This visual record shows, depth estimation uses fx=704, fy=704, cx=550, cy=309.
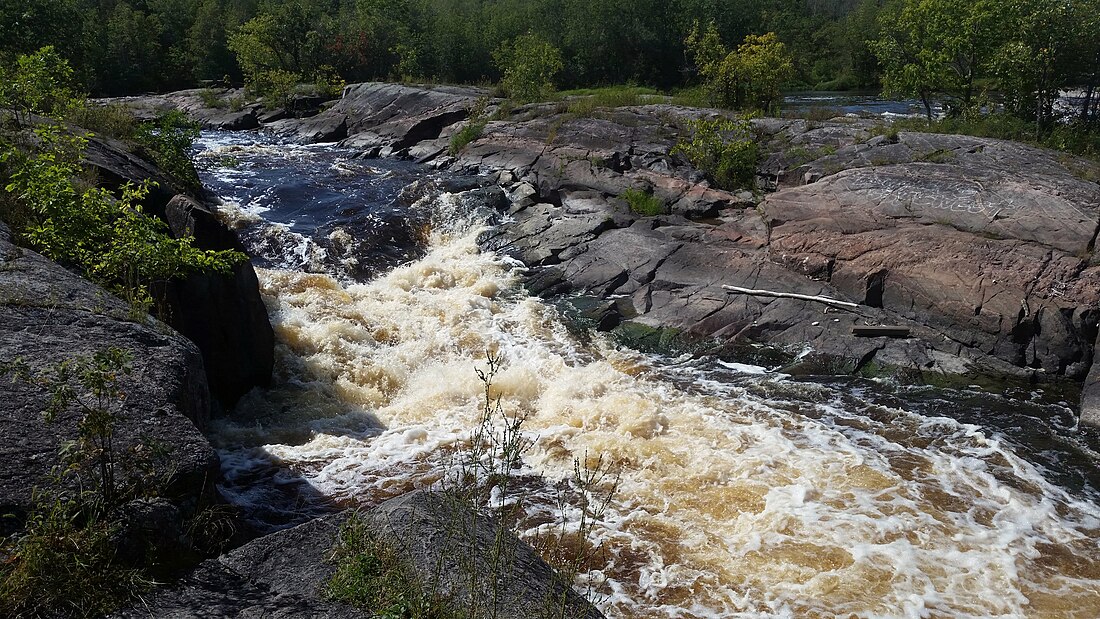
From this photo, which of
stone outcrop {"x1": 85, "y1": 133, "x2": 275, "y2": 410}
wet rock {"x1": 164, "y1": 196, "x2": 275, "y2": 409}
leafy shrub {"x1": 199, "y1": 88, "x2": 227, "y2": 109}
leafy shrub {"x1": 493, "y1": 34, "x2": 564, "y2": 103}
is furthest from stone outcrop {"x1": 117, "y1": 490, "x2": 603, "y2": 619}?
leafy shrub {"x1": 199, "y1": 88, "x2": 227, "y2": 109}

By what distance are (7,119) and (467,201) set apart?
342 inches

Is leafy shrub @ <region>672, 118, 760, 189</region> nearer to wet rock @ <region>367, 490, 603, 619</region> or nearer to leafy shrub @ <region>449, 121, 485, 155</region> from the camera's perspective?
leafy shrub @ <region>449, 121, 485, 155</region>

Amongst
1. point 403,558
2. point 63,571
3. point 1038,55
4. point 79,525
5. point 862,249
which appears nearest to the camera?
point 63,571

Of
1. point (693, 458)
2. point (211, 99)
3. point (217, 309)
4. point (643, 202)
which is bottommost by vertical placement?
point (693, 458)

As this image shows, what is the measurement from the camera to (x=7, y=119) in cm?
978

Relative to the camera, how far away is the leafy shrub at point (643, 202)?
14.8m

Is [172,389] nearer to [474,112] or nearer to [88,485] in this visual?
[88,485]

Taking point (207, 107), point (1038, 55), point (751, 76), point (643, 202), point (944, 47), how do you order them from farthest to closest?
1. point (207, 107)
2. point (751, 76)
3. point (944, 47)
4. point (643, 202)
5. point (1038, 55)

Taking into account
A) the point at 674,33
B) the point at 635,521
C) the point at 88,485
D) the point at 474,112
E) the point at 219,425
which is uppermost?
the point at 674,33

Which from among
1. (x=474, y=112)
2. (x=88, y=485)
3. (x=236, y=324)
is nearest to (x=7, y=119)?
(x=236, y=324)

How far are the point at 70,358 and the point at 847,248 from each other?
10825mm

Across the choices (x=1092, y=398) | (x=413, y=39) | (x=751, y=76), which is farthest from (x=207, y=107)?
(x=1092, y=398)

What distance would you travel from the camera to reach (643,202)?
15.0m

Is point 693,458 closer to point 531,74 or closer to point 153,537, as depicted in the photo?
point 153,537
